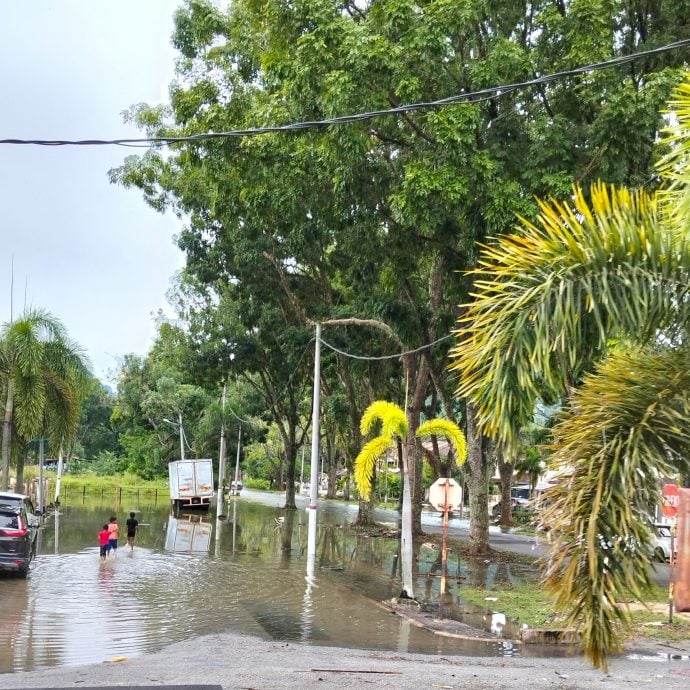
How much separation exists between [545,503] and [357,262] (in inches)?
818

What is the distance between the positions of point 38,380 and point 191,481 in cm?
2351

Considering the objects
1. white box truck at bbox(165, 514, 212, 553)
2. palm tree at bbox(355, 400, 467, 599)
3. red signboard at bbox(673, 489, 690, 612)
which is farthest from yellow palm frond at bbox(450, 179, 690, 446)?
white box truck at bbox(165, 514, 212, 553)

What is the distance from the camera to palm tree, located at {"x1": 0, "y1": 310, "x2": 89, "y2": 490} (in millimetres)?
26594

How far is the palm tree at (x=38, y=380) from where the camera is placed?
2659cm

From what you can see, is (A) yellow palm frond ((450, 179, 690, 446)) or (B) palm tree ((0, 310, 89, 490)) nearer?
(A) yellow palm frond ((450, 179, 690, 446))

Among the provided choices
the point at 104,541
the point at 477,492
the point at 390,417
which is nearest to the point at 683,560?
the point at 390,417

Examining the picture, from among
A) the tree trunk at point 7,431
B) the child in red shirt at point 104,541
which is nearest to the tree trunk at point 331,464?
the tree trunk at point 7,431

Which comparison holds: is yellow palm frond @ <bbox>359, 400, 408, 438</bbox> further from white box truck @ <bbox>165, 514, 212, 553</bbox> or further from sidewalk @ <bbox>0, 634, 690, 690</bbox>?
white box truck @ <bbox>165, 514, 212, 553</bbox>

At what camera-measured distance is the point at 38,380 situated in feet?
88.0

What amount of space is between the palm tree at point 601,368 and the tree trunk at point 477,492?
64.4ft

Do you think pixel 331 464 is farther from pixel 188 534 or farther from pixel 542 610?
pixel 542 610

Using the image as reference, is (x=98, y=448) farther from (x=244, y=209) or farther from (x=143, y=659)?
(x=143, y=659)

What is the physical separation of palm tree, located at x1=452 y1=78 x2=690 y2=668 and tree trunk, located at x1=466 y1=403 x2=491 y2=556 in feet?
64.4

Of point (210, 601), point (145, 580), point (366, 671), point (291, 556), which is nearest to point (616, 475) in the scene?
point (366, 671)
